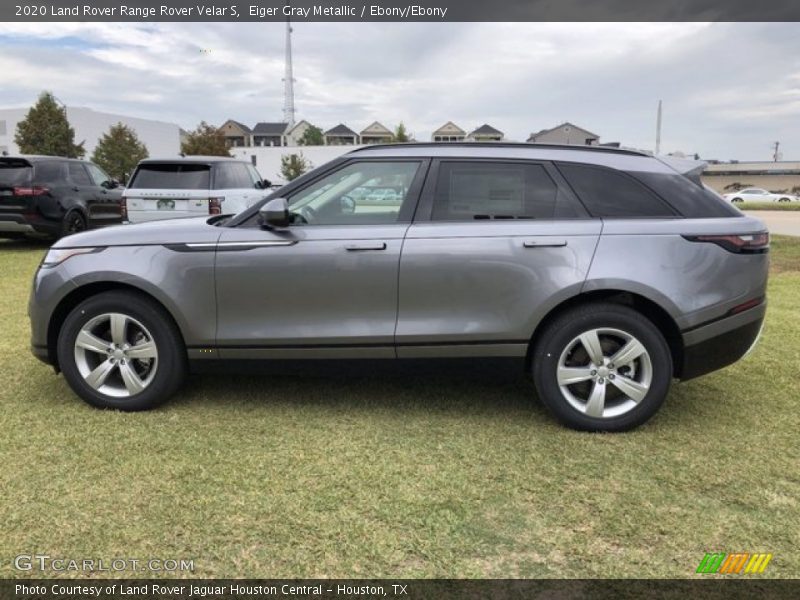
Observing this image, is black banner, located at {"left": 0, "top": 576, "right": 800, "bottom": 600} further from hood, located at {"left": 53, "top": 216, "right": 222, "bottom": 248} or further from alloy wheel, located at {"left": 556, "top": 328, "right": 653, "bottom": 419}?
hood, located at {"left": 53, "top": 216, "right": 222, "bottom": 248}

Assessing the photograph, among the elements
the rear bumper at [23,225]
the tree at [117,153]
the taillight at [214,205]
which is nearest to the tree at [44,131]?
the tree at [117,153]

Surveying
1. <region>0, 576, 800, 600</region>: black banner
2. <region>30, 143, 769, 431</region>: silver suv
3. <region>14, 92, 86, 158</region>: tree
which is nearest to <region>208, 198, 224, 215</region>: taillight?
<region>30, 143, 769, 431</region>: silver suv

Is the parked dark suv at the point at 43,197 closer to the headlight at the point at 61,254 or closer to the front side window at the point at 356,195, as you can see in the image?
the headlight at the point at 61,254

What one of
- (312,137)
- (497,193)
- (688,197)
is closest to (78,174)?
(497,193)

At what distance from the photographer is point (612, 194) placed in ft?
12.3

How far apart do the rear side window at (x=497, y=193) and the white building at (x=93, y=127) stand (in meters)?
59.7

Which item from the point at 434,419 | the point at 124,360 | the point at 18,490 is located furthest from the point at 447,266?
the point at 18,490

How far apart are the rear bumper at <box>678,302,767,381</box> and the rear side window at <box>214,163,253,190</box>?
7.72m

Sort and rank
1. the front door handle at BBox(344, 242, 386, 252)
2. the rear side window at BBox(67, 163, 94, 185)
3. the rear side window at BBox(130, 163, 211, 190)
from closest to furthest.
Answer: the front door handle at BBox(344, 242, 386, 252) → the rear side window at BBox(130, 163, 211, 190) → the rear side window at BBox(67, 163, 94, 185)

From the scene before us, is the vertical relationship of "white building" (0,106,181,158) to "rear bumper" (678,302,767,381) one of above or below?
above

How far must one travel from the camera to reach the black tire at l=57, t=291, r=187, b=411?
3852mm

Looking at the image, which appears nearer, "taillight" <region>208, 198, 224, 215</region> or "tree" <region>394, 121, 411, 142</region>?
"taillight" <region>208, 198, 224, 215</region>

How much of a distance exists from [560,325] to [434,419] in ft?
3.19

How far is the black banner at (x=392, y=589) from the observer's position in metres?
2.33
